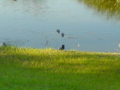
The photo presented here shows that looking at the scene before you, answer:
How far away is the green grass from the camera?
5855 mm

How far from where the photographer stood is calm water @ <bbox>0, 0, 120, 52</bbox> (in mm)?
15852

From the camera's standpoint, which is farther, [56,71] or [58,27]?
[58,27]

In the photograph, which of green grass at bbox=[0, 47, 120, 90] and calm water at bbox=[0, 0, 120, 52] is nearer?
green grass at bbox=[0, 47, 120, 90]

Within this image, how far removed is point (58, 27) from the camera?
1906 cm

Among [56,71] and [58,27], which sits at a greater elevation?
[58,27]

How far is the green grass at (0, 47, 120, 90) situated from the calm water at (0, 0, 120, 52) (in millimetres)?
6212

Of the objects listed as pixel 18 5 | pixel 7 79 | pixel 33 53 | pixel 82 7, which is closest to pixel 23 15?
pixel 18 5

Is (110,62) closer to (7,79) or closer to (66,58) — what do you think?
(66,58)

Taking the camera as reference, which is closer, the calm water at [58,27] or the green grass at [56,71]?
the green grass at [56,71]

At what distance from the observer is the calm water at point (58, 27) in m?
15.9

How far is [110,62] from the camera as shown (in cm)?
831

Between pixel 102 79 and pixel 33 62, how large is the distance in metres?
2.06

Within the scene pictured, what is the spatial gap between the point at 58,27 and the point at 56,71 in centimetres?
1183

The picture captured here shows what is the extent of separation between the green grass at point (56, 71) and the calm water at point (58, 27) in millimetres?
6212
